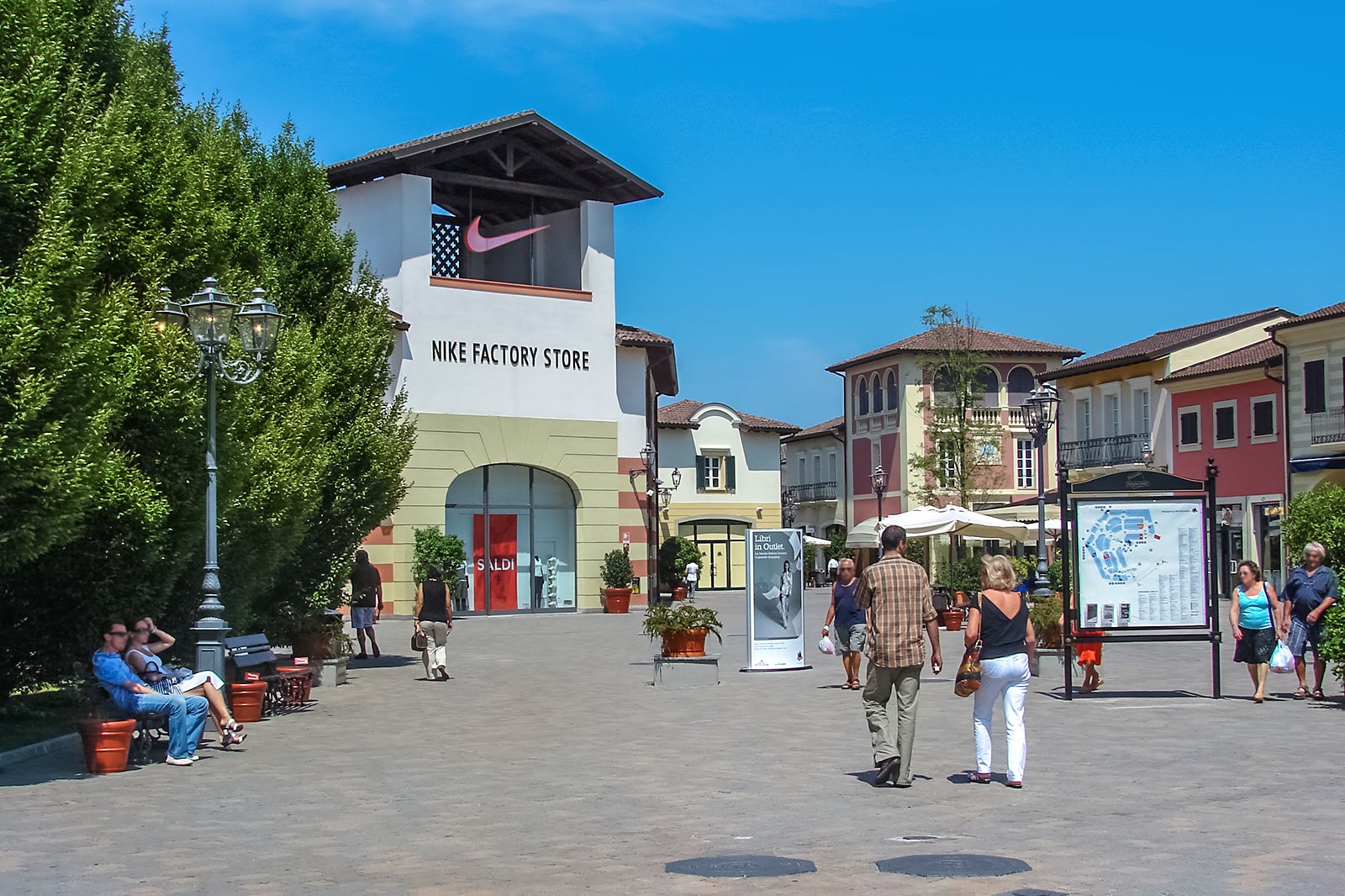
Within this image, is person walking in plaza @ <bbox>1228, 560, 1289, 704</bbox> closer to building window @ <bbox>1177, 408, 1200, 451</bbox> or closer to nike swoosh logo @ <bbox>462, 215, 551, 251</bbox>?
nike swoosh logo @ <bbox>462, 215, 551, 251</bbox>

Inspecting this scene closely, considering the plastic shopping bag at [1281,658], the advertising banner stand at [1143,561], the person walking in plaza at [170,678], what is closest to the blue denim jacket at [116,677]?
the person walking in plaza at [170,678]

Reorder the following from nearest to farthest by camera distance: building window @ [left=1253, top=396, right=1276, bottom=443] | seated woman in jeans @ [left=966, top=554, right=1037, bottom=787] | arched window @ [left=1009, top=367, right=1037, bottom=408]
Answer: seated woman in jeans @ [left=966, top=554, right=1037, bottom=787] → building window @ [left=1253, top=396, right=1276, bottom=443] → arched window @ [left=1009, top=367, right=1037, bottom=408]

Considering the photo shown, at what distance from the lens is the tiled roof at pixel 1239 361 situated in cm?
4734

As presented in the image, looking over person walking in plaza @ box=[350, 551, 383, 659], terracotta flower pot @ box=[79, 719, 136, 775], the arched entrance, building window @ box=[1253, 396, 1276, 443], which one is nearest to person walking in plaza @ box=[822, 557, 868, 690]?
terracotta flower pot @ box=[79, 719, 136, 775]

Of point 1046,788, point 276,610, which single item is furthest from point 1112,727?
point 276,610

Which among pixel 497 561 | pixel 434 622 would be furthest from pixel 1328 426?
pixel 434 622

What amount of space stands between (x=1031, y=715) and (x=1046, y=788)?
16.6 ft

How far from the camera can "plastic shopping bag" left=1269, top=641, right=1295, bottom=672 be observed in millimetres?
15961

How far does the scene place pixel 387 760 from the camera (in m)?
12.5

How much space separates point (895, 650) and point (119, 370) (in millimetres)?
6783

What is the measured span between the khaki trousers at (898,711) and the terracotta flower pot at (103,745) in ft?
18.6

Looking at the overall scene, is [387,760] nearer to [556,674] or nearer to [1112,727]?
[1112,727]

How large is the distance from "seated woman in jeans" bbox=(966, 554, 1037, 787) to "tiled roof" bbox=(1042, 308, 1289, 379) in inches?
1772

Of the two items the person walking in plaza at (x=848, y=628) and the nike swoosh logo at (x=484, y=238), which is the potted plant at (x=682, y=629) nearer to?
the person walking in plaza at (x=848, y=628)
